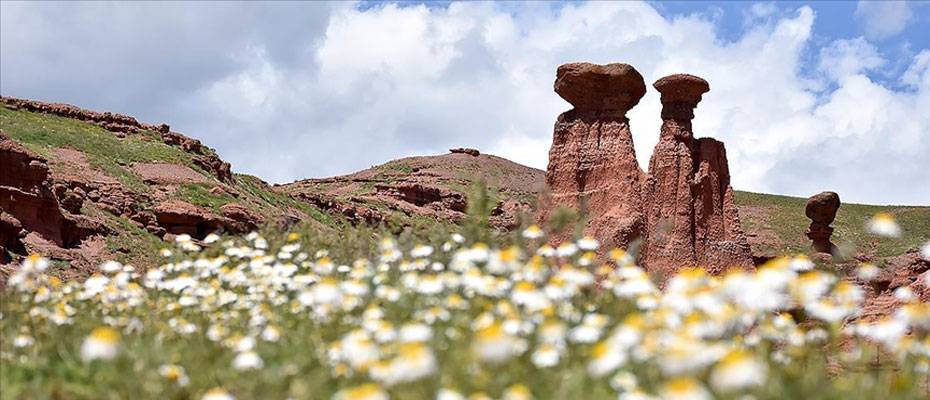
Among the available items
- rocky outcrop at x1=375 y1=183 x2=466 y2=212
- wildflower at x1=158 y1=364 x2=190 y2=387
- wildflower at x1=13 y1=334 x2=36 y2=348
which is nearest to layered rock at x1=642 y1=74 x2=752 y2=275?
wildflower at x1=13 y1=334 x2=36 y2=348

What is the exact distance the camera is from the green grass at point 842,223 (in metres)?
70.4

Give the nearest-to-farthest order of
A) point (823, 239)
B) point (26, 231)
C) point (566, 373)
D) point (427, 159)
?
point (566, 373) < point (26, 231) < point (823, 239) < point (427, 159)

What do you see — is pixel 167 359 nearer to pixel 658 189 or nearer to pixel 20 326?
pixel 20 326

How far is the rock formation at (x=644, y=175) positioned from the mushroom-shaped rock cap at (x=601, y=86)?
0.10 ft

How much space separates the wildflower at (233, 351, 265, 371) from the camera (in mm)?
5711

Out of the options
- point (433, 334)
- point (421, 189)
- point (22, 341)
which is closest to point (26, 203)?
point (22, 341)

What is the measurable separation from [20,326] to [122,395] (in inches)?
97.4

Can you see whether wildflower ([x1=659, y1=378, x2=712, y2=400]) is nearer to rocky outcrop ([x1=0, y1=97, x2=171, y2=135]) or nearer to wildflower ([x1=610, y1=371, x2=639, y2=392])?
wildflower ([x1=610, y1=371, x2=639, y2=392])

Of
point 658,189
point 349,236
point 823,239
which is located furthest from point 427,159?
point 349,236

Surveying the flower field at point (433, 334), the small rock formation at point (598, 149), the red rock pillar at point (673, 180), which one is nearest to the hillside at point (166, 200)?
the flower field at point (433, 334)

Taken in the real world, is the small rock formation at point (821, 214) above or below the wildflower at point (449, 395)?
above

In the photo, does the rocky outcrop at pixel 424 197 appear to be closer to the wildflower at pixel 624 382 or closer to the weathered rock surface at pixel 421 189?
the weathered rock surface at pixel 421 189

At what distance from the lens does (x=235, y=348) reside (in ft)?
20.9

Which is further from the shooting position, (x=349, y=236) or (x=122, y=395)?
(x=349, y=236)
